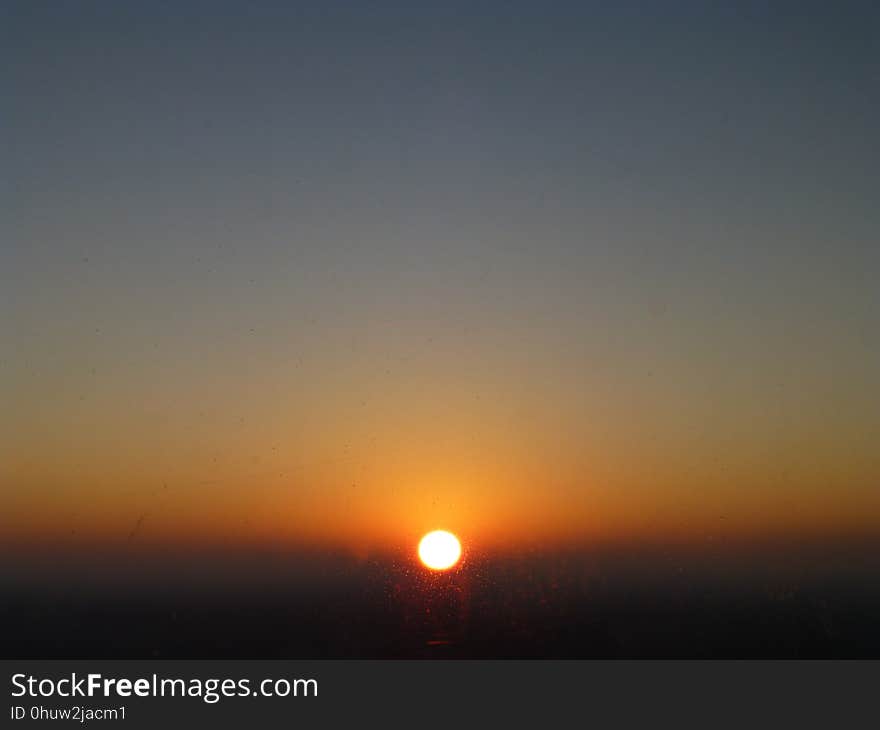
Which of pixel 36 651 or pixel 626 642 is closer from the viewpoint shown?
pixel 36 651

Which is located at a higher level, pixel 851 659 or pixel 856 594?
pixel 856 594

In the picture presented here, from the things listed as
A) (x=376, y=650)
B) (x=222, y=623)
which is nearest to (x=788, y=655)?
(x=376, y=650)
